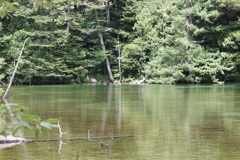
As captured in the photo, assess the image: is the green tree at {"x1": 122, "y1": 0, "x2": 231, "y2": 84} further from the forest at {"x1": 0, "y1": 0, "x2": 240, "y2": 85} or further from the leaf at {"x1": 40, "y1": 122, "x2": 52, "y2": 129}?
the leaf at {"x1": 40, "y1": 122, "x2": 52, "y2": 129}

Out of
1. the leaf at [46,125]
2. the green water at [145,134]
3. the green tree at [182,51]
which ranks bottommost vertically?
the green water at [145,134]

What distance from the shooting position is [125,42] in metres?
43.8

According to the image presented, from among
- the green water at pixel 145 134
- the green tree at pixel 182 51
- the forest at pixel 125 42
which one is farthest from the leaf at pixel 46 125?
the green tree at pixel 182 51

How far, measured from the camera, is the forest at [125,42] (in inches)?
1436

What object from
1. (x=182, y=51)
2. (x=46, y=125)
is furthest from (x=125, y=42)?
(x=46, y=125)

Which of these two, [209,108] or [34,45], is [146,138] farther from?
[34,45]

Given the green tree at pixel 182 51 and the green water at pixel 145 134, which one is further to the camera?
the green tree at pixel 182 51

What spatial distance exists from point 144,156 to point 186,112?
7.24 m

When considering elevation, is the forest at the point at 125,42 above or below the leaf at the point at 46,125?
above

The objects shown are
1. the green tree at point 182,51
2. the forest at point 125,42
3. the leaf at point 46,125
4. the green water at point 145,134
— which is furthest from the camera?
the forest at point 125,42

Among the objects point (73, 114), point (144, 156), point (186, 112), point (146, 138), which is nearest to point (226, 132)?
point (146, 138)

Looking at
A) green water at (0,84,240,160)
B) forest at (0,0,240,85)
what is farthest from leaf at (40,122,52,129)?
forest at (0,0,240,85)

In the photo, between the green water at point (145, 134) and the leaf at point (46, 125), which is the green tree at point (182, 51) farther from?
the leaf at point (46, 125)

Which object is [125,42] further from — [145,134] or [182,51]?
[145,134]
